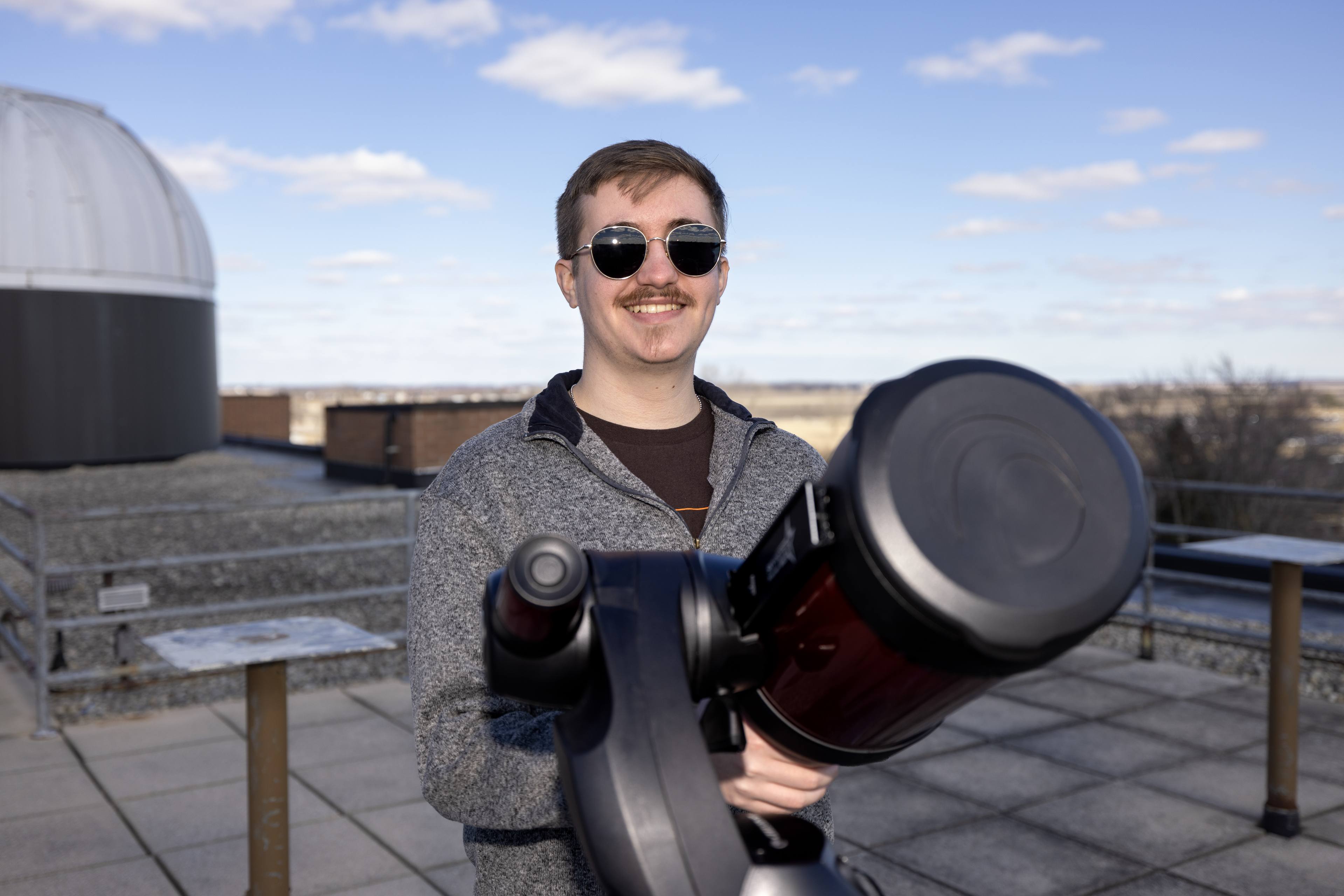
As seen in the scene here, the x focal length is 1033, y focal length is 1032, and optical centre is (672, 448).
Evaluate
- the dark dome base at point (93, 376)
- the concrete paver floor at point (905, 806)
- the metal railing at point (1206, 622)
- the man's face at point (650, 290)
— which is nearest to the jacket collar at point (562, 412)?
the man's face at point (650, 290)

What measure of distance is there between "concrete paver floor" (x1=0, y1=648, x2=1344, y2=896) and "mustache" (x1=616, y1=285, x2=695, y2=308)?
6.58 feet

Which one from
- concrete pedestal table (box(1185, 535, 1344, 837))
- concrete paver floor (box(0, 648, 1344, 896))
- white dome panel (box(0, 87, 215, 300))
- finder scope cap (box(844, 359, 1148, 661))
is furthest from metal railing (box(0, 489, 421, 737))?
white dome panel (box(0, 87, 215, 300))

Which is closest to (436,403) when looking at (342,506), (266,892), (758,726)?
(342,506)

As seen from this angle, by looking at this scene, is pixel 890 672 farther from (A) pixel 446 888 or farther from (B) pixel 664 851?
(A) pixel 446 888

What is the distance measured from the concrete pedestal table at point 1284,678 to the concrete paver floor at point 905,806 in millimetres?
128

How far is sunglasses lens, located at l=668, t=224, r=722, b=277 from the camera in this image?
1658 millimetres

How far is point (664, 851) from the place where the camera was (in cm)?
77

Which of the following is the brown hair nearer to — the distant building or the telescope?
the telescope

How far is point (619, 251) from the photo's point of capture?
1.65 m

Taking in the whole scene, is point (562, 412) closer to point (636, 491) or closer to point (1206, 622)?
point (636, 491)

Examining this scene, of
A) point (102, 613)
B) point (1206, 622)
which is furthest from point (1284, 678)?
point (102, 613)

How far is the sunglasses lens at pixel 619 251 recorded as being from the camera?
1.65 meters

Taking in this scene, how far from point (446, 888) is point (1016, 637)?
3.65 m

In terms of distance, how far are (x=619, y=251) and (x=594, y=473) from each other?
367 mm
